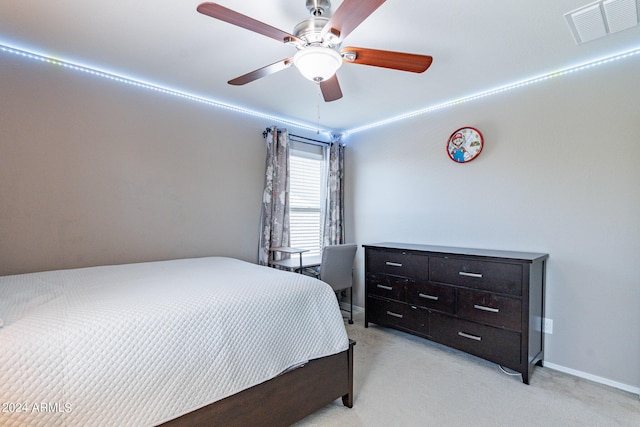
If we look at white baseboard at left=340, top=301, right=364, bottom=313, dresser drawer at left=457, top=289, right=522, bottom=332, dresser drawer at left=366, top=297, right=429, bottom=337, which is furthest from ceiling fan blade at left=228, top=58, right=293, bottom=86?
white baseboard at left=340, top=301, right=364, bottom=313

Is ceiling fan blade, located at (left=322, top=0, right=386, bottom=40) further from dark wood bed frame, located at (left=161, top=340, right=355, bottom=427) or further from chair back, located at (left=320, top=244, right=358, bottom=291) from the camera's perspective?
chair back, located at (left=320, top=244, right=358, bottom=291)

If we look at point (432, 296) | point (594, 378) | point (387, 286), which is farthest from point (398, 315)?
point (594, 378)

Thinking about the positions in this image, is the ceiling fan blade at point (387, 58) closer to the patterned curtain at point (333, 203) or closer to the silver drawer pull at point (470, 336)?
the silver drawer pull at point (470, 336)

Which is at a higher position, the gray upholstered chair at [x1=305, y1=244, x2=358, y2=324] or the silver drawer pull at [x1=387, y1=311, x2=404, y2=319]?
the gray upholstered chair at [x1=305, y1=244, x2=358, y2=324]

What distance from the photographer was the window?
12.4 ft

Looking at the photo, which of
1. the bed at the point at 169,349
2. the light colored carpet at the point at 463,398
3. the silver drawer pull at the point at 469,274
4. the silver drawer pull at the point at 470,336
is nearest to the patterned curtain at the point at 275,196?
the bed at the point at 169,349

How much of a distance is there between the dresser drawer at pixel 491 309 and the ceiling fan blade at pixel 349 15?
215cm

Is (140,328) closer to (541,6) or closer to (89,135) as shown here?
(89,135)

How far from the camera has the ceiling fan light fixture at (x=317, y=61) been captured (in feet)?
5.14

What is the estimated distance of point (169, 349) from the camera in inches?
49.1

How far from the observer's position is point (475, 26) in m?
1.83

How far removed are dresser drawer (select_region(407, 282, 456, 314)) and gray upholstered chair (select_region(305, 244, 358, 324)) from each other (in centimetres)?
73

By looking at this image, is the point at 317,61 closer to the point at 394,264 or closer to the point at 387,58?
the point at 387,58

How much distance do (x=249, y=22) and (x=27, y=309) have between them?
1.55 m
